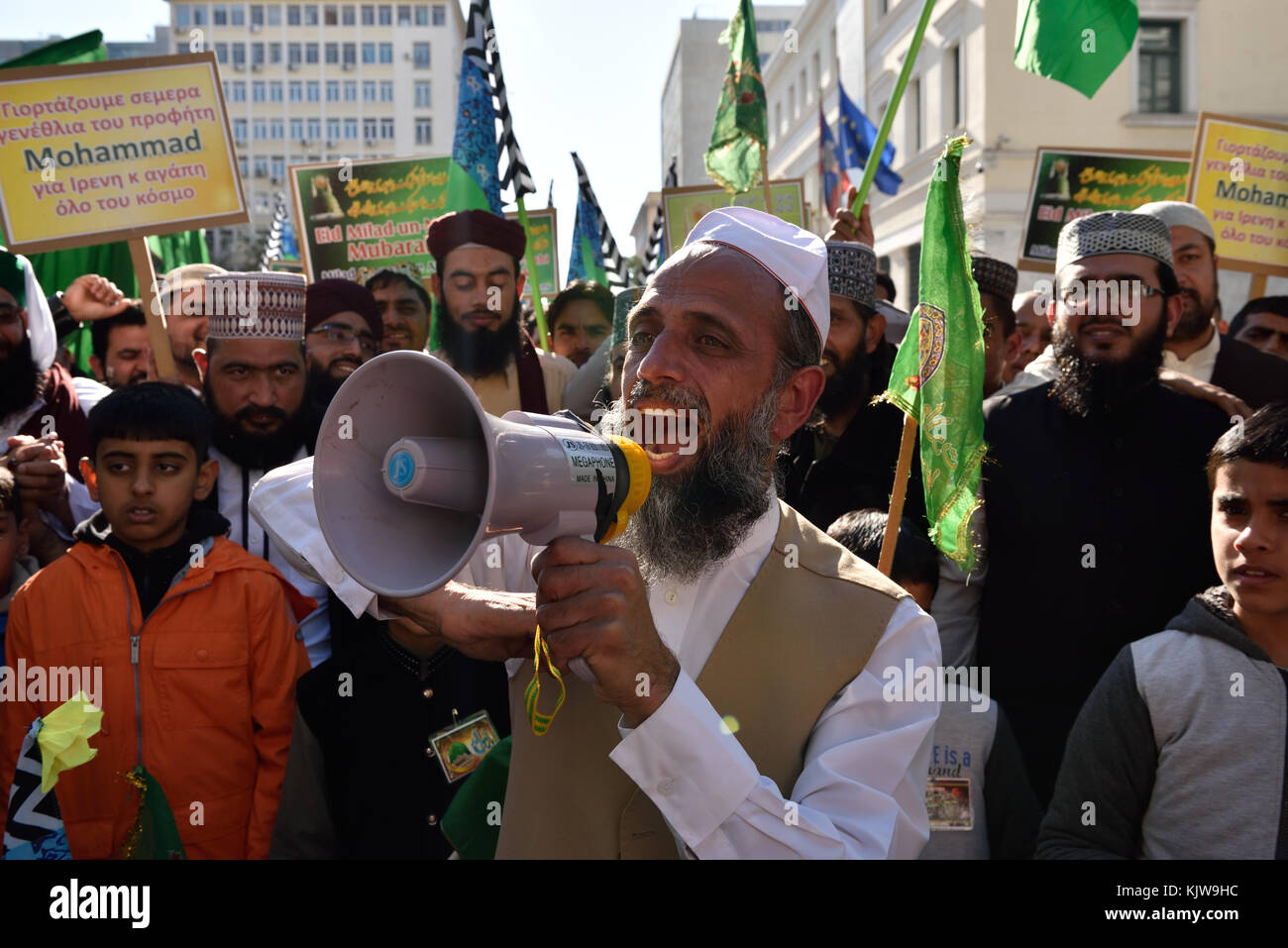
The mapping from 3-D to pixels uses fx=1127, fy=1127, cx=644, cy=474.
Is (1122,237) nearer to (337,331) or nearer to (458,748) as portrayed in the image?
(458,748)

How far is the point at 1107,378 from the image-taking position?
3.59 meters

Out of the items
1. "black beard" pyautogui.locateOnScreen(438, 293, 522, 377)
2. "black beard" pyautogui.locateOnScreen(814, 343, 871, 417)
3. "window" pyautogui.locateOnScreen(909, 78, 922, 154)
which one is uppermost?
"window" pyautogui.locateOnScreen(909, 78, 922, 154)

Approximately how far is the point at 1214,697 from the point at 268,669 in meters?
2.42

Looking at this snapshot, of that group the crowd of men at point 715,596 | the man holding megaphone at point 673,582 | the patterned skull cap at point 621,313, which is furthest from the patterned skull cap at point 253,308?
the man holding megaphone at point 673,582

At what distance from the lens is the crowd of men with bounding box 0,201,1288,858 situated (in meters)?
1.83

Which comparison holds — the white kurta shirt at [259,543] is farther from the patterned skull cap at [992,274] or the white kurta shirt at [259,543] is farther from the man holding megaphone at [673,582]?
the patterned skull cap at [992,274]

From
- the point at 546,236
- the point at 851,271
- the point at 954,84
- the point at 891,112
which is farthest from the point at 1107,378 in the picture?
the point at 954,84

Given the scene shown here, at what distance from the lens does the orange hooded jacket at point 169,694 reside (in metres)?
3.09

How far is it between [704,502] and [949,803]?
5.09 feet

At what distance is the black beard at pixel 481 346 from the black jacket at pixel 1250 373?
2981mm

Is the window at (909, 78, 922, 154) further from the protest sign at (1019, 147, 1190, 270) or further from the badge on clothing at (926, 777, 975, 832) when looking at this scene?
the badge on clothing at (926, 777, 975, 832)

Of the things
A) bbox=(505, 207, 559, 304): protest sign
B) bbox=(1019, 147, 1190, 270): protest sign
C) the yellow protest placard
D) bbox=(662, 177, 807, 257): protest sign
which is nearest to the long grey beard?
the yellow protest placard

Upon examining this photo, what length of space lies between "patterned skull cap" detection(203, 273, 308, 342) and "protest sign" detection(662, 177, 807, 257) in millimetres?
3942

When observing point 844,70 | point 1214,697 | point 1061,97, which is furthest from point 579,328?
point 844,70
